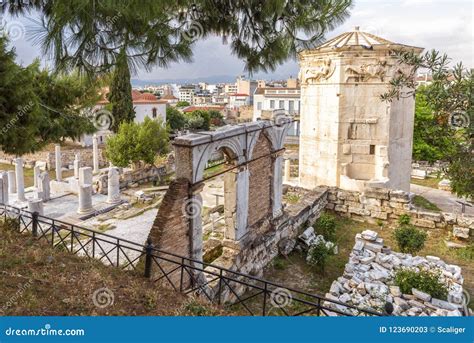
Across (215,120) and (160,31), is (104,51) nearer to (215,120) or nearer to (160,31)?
(160,31)

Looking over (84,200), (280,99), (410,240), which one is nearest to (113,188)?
(84,200)

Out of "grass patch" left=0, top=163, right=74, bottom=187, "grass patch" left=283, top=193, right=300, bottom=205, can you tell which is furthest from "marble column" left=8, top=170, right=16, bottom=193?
"grass patch" left=283, top=193, right=300, bottom=205

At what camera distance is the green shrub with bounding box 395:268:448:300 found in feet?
26.0

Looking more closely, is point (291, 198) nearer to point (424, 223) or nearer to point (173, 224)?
Result: point (424, 223)

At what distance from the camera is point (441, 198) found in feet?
69.8

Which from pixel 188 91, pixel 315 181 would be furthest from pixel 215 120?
pixel 188 91

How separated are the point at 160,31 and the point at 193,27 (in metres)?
0.99

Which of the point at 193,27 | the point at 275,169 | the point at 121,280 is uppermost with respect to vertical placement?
the point at 193,27

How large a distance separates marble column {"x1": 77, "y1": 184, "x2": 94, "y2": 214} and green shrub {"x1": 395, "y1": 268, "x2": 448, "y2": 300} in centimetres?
1284

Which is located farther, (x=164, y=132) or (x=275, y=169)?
(x=164, y=132)

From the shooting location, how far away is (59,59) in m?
5.05

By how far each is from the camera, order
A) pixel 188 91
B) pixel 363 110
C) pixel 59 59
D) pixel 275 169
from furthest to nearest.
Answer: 1. pixel 188 91
2. pixel 363 110
3. pixel 275 169
4. pixel 59 59

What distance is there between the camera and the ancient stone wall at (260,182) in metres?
10.3

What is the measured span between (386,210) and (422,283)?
6.17 meters
